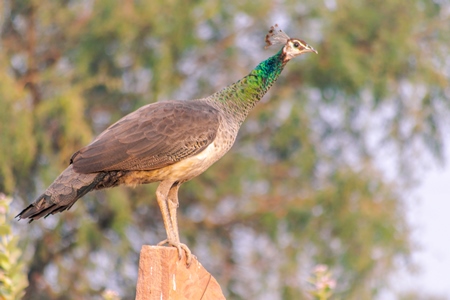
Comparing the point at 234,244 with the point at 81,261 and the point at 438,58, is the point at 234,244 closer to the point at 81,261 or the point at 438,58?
the point at 81,261

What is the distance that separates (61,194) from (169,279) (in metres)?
1.09

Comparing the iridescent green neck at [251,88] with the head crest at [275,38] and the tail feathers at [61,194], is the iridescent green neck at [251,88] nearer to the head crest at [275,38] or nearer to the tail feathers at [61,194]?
the head crest at [275,38]

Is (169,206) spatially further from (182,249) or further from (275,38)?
(275,38)

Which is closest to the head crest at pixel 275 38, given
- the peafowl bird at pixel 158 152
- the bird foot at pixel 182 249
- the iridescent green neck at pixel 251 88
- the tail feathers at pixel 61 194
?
the iridescent green neck at pixel 251 88

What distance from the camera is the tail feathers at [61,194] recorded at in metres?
4.90

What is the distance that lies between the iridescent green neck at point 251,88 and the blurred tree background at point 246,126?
6.28m

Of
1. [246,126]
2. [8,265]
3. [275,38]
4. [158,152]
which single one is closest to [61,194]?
[158,152]

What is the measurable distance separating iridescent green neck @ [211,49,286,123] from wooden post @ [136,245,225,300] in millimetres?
1813

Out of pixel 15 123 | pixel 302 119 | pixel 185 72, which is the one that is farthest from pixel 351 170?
pixel 15 123

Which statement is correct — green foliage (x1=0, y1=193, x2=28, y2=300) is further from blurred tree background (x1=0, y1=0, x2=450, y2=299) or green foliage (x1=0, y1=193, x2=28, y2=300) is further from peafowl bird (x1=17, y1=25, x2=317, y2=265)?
blurred tree background (x1=0, y1=0, x2=450, y2=299)

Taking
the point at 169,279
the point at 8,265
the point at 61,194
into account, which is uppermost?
the point at 61,194

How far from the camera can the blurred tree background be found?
1281 cm

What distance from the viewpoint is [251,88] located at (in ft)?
19.8

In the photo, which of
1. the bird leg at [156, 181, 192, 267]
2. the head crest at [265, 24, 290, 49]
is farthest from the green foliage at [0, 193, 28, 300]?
the head crest at [265, 24, 290, 49]
